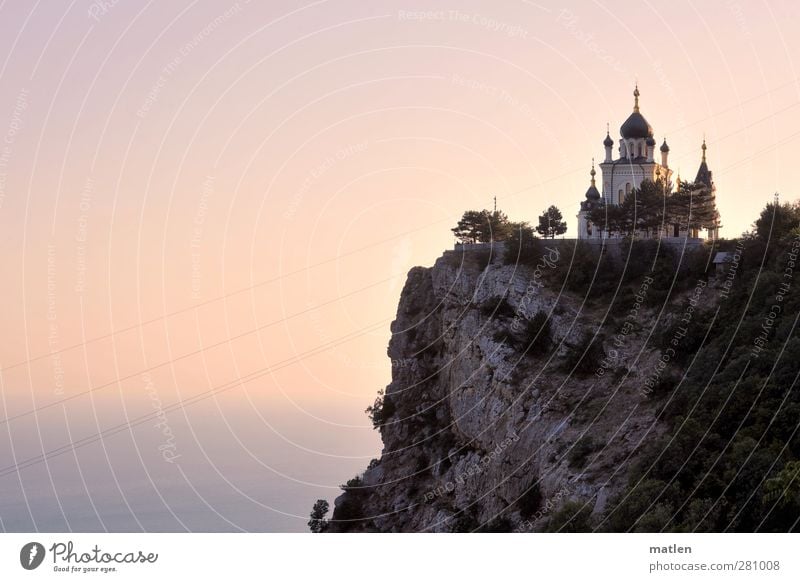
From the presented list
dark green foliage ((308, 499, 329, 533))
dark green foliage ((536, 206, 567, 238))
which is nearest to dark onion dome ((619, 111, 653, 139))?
dark green foliage ((536, 206, 567, 238))

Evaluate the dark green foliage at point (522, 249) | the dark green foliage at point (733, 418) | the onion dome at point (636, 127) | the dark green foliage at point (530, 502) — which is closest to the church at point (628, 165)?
the onion dome at point (636, 127)

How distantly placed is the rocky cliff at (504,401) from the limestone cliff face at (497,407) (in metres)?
0.13

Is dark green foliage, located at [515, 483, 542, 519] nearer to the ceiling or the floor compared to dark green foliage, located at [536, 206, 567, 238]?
nearer to the floor

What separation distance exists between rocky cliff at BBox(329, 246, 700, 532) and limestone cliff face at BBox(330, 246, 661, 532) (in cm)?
13

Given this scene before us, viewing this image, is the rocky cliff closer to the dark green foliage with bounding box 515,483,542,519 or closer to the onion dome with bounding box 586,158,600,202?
the dark green foliage with bounding box 515,483,542,519

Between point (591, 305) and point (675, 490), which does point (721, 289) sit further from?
point (675, 490)

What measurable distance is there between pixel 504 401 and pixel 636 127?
128ft

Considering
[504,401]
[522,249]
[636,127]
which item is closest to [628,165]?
[636,127]

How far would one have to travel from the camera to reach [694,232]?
377 feet

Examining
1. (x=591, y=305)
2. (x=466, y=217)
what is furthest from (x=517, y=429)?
(x=466, y=217)

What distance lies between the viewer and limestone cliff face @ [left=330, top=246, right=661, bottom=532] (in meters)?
84.8

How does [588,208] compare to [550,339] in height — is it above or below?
above

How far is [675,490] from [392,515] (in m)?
43.7

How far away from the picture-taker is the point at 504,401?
326 ft
